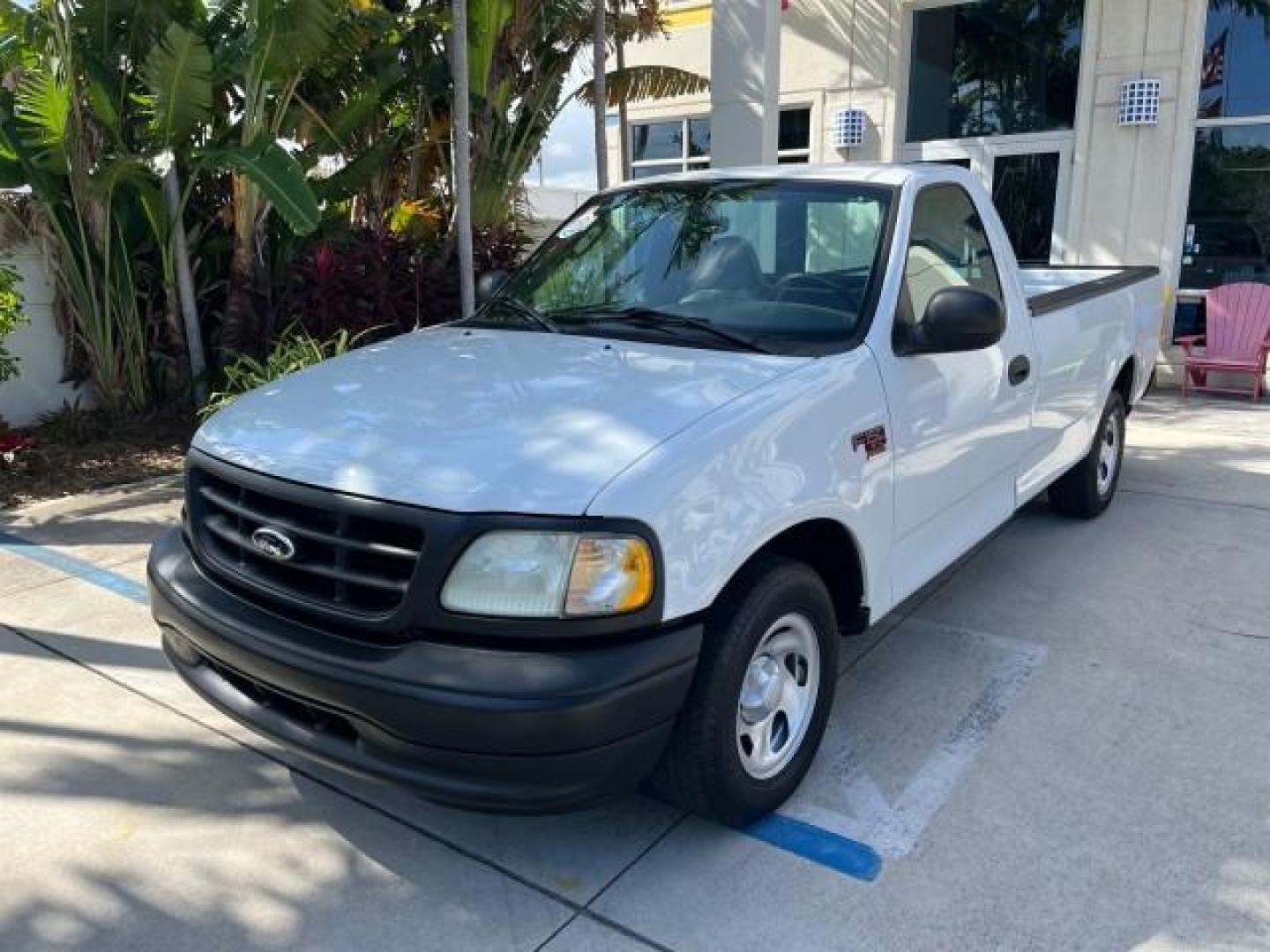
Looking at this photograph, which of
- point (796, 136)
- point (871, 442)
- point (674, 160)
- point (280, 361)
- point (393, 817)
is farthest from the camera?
point (674, 160)

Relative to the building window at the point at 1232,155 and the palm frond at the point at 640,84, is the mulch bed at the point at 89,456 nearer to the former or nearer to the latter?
the palm frond at the point at 640,84

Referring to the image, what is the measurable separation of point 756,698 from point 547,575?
2.88 feet

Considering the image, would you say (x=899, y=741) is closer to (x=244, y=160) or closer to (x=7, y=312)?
(x=244, y=160)

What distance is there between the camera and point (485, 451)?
2.61 meters

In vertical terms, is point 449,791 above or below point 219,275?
below

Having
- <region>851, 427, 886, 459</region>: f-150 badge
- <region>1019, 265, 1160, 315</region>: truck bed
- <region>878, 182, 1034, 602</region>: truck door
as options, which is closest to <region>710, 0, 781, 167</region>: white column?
<region>1019, 265, 1160, 315</region>: truck bed

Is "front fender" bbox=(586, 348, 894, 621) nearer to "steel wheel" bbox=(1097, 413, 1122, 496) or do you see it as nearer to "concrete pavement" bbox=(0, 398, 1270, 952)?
"concrete pavement" bbox=(0, 398, 1270, 952)

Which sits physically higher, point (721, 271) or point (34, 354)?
point (721, 271)

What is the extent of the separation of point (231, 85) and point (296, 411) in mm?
6476

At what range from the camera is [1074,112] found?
37.7ft

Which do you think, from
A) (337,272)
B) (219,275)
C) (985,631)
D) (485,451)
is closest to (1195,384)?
(985,631)

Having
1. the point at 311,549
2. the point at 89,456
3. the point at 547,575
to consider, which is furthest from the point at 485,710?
the point at 89,456

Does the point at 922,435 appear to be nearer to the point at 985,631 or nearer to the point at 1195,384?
the point at 985,631

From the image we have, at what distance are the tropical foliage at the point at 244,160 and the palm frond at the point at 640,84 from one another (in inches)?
38.3
